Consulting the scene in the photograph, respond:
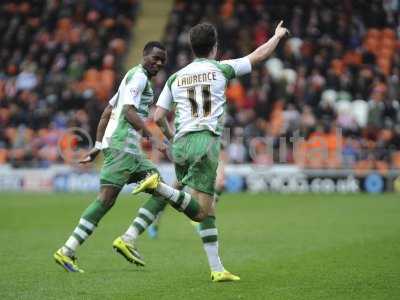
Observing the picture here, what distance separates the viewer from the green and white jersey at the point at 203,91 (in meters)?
8.27

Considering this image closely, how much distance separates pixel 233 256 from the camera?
10.6 meters

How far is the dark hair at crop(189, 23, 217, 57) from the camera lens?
26.5 ft

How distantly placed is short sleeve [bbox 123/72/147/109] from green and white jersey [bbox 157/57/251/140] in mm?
1030

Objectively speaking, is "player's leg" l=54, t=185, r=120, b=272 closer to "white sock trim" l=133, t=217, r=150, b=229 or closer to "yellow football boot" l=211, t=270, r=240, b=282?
"white sock trim" l=133, t=217, r=150, b=229

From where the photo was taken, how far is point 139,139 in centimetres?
995

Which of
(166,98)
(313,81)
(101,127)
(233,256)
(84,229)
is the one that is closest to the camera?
(166,98)

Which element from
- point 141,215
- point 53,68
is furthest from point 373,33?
point 141,215

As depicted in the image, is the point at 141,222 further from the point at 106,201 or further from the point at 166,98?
the point at 166,98

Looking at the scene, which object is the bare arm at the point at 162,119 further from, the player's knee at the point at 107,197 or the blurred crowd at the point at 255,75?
the blurred crowd at the point at 255,75

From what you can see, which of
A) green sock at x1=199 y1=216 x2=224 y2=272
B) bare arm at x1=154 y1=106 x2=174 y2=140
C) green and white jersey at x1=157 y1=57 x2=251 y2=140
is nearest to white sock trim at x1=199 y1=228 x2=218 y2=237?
green sock at x1=199 y1=216 x2=224 y2=272

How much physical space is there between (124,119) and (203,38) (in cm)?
198

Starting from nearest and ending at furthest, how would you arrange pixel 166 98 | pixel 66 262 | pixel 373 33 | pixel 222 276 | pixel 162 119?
pixel 222 276 < pixel 166 98 < pixel 162 119 < pixel 66 262 < pixel 373 33

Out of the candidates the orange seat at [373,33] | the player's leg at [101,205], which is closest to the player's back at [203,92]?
the player's leg at [101,205]

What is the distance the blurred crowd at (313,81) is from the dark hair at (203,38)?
1579cm
